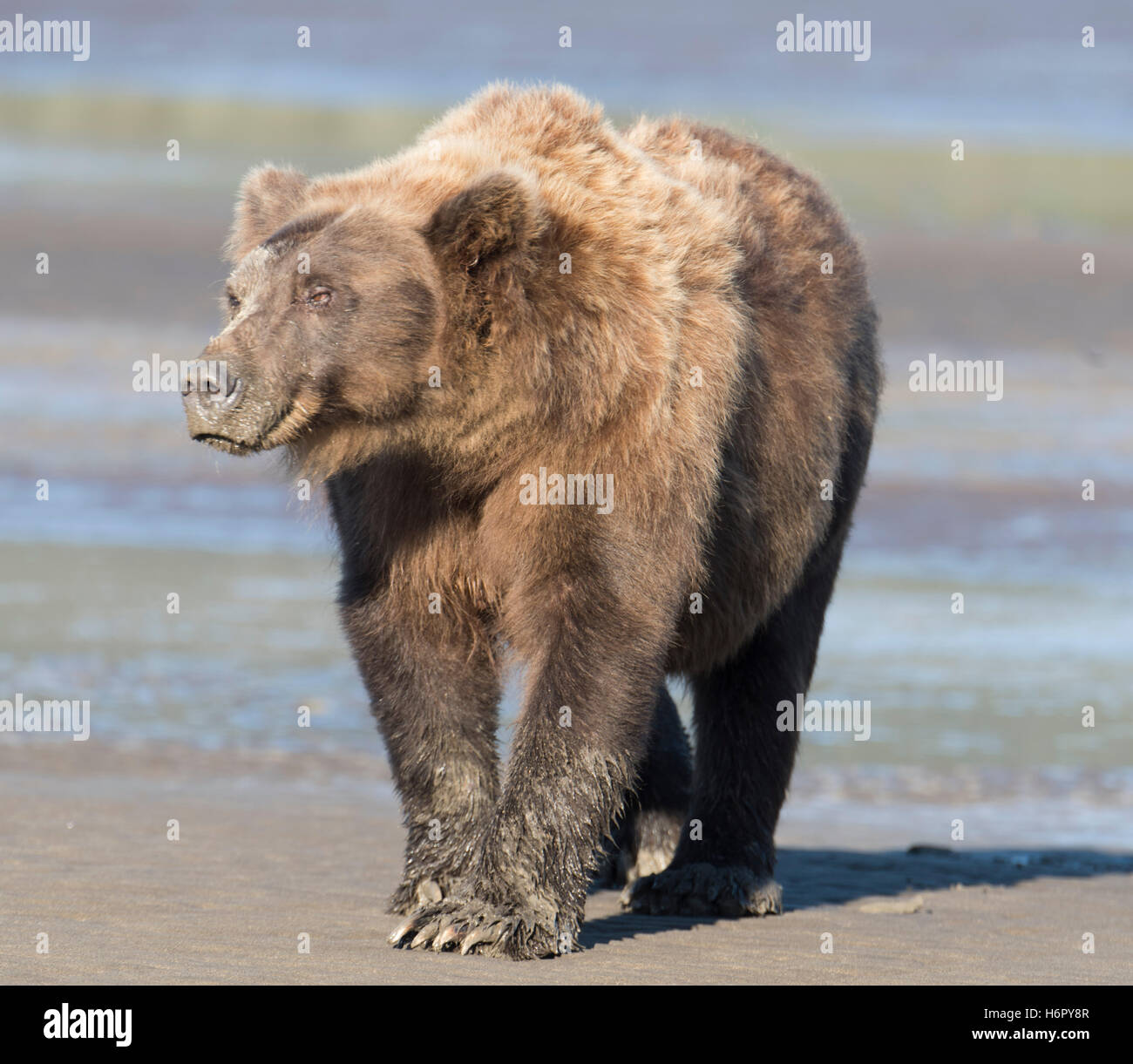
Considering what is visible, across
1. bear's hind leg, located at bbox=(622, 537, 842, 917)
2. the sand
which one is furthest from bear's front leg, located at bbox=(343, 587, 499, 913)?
bear's hind leg, located at bbox=(622, 537, 842, 917)

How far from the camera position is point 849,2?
4669 centimetres

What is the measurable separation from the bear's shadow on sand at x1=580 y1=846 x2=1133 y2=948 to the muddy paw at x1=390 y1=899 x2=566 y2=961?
1141 mm

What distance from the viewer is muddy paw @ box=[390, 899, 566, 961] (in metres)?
5.98

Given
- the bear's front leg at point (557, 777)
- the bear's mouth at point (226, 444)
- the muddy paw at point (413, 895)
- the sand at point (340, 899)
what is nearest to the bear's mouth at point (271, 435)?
the bear's mouth at point (226, 444)

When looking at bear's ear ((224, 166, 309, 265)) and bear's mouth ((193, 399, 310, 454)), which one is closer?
bear's mouth ((193, 399, 310, 454))

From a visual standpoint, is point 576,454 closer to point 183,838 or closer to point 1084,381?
point 183,838

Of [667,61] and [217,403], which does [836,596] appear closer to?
[217,403]

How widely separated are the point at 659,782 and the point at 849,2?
41415 millimetres

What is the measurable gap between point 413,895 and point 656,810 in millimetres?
1635

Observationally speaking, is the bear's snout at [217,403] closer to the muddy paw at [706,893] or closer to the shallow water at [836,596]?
the shallow water at [836,596]

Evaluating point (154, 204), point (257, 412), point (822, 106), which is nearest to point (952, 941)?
point (257, 412)

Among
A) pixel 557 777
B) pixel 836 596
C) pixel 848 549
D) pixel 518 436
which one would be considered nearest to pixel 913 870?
pixel 557 777

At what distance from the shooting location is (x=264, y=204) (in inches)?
257

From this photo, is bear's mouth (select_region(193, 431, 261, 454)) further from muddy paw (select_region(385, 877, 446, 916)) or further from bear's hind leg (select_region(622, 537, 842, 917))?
bear's hind leg (select_region(622, 537, 842, 917))
